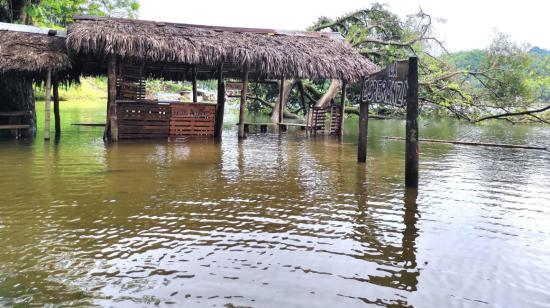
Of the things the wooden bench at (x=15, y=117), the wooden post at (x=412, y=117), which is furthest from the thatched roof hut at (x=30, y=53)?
the wooden post at (x=412, y=117)

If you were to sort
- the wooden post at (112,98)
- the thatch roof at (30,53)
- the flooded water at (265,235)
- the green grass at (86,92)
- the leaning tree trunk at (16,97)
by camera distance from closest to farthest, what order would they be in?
the flooded water at (265,235) < the thatch roof at (30,53) < the wooden post at (112,98) < the leaning tree trunk at (16,97) < the green grass at (86,92)

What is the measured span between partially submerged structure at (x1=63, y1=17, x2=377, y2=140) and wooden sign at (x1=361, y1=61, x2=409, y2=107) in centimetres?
525

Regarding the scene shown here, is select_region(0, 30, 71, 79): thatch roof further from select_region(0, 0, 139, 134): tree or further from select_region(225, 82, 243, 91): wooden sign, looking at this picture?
select_region(225, 82, 243, 91): wooden sign

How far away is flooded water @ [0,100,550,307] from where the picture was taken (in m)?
3.49

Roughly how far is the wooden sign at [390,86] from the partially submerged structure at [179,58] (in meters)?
5.25

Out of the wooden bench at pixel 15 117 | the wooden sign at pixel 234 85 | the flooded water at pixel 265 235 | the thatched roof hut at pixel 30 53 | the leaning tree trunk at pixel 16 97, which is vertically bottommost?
the flooded water at pixel 265 235

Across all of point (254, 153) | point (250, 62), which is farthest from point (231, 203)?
point (250, 62)

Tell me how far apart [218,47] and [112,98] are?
3174 mm

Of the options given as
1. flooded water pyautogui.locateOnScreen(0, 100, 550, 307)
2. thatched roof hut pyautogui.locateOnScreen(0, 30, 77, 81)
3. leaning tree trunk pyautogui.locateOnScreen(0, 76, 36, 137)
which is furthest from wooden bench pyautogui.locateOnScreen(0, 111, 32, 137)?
flooded water pyautogui.locateOnScreen(0, 100, 550, 307)

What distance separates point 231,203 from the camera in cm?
615

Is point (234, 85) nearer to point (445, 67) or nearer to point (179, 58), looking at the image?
point (179, 58)

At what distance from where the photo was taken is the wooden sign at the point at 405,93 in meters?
7.13

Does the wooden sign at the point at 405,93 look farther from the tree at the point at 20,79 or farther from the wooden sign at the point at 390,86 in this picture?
the tree at the point at 20,79

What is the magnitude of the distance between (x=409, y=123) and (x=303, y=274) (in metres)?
4.07
